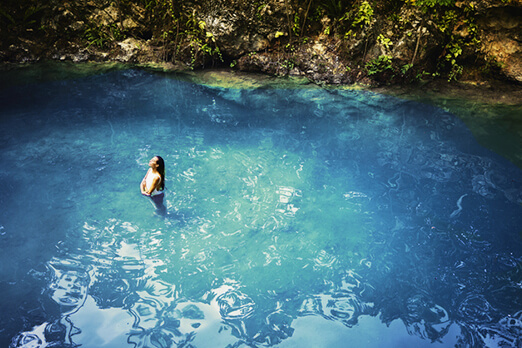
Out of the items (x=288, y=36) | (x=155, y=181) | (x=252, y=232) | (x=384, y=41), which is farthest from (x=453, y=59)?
(x=155, y=181)

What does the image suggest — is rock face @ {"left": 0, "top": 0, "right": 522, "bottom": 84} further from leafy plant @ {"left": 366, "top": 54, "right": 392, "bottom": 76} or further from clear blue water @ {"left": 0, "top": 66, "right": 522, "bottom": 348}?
clear blue water @ {"left": 0, "top": 66, "right": 522, "bottom": 348}

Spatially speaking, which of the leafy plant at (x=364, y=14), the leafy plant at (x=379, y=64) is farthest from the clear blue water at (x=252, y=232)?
the leafy plant at (x=364, y=14)

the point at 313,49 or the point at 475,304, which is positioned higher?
the point at 313,49

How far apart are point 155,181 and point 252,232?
1.61 meters

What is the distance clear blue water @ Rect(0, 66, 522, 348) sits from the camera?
13.2 feet

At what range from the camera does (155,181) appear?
15.6 ft

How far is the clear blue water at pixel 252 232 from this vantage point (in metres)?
4.02

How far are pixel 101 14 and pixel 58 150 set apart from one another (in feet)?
21.2

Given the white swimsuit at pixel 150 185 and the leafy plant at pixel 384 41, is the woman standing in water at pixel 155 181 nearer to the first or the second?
the white swimsuit at pixel 150 185

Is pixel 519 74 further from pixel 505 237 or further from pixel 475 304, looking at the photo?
pixel 475 304

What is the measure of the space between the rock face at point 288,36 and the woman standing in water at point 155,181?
22.0 ft

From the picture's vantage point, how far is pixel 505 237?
5246 millimetres

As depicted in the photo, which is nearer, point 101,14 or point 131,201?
point 131,201

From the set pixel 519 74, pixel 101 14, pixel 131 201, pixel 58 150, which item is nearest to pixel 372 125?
pixel 519 74
